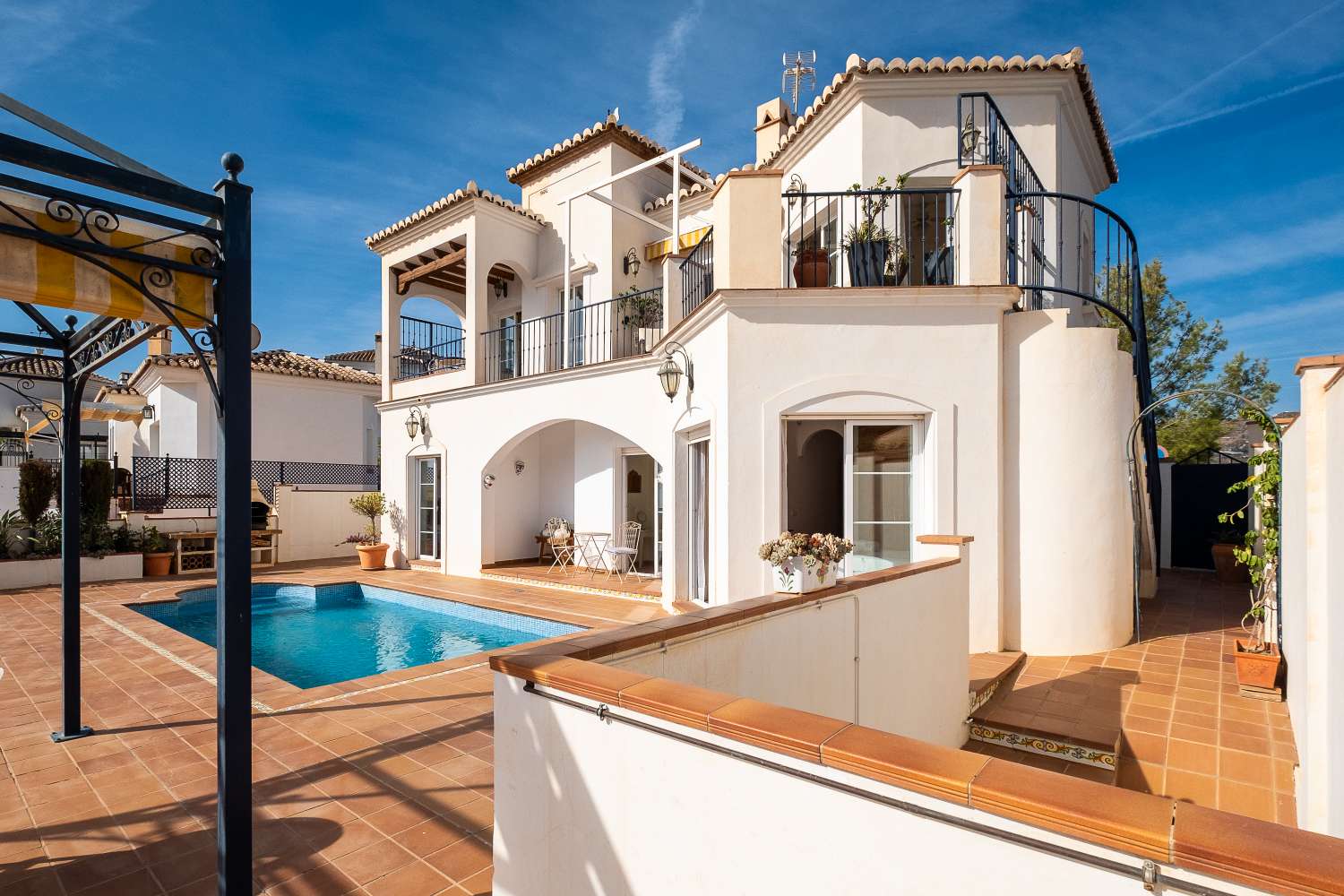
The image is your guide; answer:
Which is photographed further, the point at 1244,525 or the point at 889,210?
the point at 1244,525

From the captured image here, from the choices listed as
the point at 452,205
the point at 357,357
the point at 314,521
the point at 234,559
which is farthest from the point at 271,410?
the point at 234,559

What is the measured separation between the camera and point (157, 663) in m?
7.06

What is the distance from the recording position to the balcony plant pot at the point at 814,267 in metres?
7.88

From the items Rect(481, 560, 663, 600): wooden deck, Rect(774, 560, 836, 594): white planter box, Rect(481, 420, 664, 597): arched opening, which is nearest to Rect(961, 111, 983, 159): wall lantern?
Rect(481, 420, 664, 597): arched opening

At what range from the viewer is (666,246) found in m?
13.3

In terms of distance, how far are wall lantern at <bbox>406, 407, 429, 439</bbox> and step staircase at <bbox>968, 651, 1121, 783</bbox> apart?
11923mm

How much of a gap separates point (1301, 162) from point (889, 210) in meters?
18.4

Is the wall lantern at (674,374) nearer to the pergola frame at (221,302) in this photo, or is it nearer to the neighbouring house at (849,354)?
the neighbouring house at (849,354)

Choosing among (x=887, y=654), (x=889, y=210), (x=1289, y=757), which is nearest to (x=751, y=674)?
(x=887, y=654)

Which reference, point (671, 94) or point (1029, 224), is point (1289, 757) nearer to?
point (1029, 224)

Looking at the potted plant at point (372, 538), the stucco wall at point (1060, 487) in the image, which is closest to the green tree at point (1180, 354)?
the stucco wall at point (1060, 487)

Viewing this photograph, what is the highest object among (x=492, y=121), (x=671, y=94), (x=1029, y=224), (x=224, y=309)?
(x=671, y=94)

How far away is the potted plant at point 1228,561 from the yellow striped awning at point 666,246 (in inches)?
426

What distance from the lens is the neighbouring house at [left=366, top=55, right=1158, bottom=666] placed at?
23.8ft
